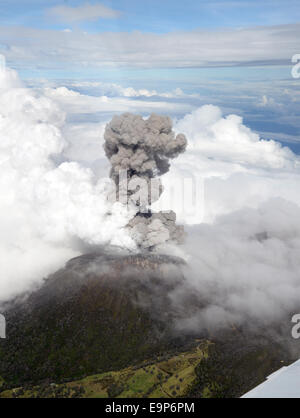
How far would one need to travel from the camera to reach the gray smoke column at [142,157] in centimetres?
8025

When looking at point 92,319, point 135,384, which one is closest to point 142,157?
point 92,319

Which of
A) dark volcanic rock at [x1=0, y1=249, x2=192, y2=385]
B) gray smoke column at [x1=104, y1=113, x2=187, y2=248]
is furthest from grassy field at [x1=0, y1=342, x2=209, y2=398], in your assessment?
gray smoke column at [x1=104, y1=113, x2=187, y2=248]

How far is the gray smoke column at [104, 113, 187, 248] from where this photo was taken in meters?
80.2

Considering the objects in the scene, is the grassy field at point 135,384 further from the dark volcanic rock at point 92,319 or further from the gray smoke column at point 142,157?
the gray smoke column at point 142,157

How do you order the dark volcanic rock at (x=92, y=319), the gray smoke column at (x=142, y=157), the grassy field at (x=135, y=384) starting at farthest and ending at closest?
the gray smoke column at (x=142, y=157) < the dark volcanic rock at (x=92, y=319) < the grassy field at (x=135, y=384)

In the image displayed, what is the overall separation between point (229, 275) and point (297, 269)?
807 inches

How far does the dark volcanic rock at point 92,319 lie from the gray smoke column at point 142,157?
7.52m

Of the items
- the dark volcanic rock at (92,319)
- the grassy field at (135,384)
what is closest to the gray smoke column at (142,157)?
the dark volcanic rock at (92,319)

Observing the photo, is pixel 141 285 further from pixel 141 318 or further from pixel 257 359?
pixel 257 359

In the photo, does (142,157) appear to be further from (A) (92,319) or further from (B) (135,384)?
(B) (135,384)

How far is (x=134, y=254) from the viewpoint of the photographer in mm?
86062

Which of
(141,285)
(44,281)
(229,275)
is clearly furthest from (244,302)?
(44,281)

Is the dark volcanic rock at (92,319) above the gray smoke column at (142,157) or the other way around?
the other way around

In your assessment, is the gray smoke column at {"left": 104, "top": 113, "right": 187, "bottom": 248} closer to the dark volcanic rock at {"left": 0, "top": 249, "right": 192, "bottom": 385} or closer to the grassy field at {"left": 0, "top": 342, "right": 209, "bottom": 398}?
the dark volcanic rock at {"left": 0, "top": 249, "right": 192, "bottom": 385}
